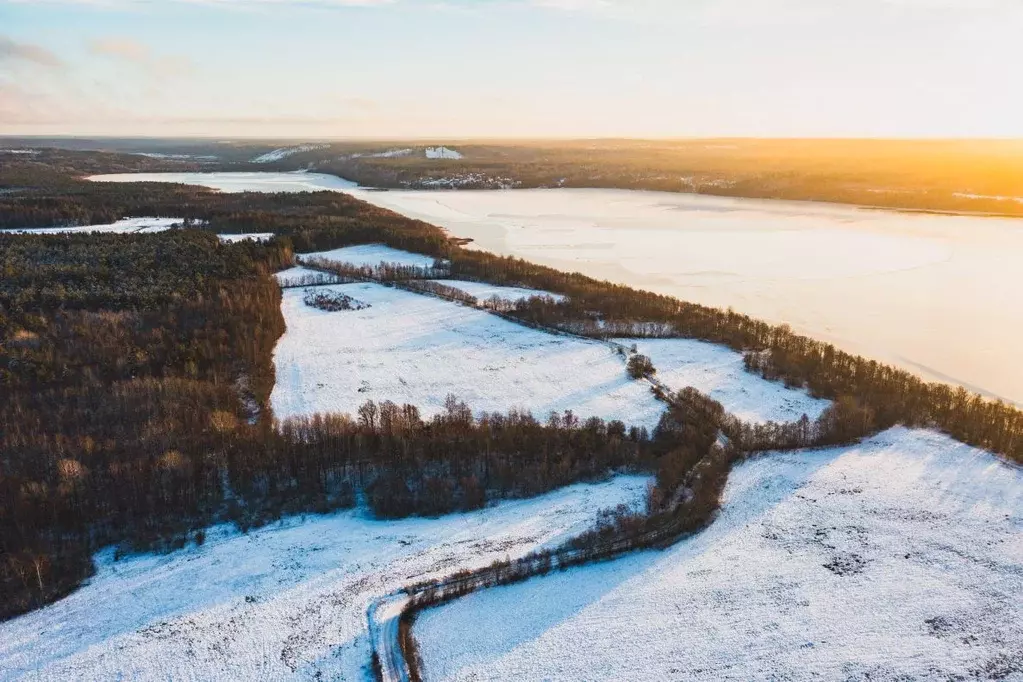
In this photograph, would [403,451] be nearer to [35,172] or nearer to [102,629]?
[102,629]

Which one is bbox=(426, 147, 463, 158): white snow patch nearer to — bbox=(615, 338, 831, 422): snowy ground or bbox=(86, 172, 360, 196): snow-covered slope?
bbox=(86, 172, 360, 196): snow-covered slope

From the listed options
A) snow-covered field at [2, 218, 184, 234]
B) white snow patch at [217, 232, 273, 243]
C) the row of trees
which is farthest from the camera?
snow-covered field at [2, 218, 184, 234]

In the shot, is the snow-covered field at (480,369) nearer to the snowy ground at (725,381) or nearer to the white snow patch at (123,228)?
the snowy ground at (725,381)

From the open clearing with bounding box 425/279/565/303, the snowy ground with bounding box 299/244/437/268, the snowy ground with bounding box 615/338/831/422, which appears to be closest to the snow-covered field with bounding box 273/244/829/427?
the snowy ground with bounding box 615/338/831/422

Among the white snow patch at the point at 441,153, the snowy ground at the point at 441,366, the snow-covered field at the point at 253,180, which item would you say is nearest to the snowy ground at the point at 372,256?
the snowy ground at the point at 441,366

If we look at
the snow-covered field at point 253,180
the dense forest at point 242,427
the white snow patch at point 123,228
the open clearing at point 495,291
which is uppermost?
the snow-covered field at point 253,180
